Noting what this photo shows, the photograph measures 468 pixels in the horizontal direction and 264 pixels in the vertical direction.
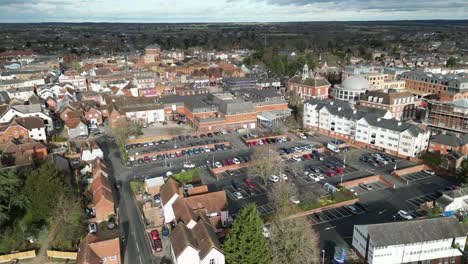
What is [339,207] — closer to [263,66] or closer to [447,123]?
[447,123]

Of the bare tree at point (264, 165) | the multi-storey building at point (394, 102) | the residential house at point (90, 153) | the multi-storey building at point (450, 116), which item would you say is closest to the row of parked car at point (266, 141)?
the bare tree at point (264, 165)

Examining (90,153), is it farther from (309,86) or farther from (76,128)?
(309,86)

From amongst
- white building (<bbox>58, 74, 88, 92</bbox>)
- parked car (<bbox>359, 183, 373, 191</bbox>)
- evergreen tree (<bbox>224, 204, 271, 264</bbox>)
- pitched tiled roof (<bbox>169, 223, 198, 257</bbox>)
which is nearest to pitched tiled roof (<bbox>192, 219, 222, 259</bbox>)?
pitched tiled roof (<bbox>169, 223, 198, 257</bbox>)

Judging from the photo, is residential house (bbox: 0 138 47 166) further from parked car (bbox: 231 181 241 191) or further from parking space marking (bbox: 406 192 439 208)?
parking space marking (bbox: 406 192 439 208)

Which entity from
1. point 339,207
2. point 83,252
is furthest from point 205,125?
point 83,252

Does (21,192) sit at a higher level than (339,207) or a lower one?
higher

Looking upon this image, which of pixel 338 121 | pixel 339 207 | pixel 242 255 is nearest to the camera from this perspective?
pixel 242 255

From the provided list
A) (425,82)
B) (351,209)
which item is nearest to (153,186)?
(351,209)
